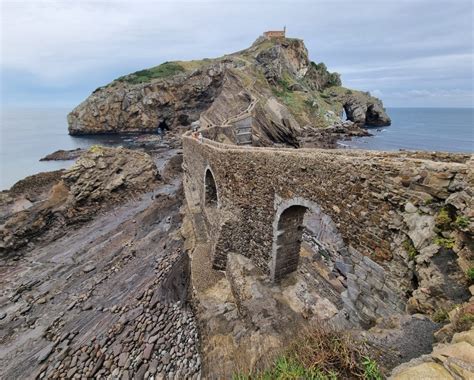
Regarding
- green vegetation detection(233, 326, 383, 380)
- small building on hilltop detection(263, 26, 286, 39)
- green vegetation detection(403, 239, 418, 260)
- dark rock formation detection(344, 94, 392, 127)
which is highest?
small building on hilltop detection(263, 26, 286, 39)

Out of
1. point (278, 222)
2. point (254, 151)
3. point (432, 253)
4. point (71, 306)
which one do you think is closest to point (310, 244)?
point (278, 222)

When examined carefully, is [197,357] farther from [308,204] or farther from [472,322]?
[472,322]

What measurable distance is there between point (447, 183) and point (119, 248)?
16504 millimetres

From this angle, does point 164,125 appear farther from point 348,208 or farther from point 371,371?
point 371,371

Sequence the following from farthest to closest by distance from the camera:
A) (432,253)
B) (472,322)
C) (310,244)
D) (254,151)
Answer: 1. (310,244)
2. (254,151)
3. (432,253)
4. (472,322)

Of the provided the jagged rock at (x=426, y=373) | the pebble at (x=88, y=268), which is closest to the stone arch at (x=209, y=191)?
the pebble at (x=88, y=268)

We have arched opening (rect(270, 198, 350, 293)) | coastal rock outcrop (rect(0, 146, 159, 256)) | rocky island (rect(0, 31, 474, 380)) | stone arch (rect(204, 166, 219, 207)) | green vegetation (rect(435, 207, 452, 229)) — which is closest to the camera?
rocky island (rect(0, 31, 474, 380))

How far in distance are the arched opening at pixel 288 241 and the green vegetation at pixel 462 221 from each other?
15.2 ft

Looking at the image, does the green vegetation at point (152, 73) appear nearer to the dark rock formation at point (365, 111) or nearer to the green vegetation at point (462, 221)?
the dark rock formation at point (365, 111)

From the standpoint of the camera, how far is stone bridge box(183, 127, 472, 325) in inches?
208

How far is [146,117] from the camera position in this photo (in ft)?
227

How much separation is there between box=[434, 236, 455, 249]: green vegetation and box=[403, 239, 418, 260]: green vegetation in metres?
0.52

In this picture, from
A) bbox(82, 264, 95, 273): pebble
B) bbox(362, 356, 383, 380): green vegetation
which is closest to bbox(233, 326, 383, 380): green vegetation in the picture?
bbox(362, 356, 383, 380): green vegetation

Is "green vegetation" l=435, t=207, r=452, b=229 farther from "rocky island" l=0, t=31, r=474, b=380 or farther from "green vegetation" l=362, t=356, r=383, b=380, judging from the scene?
"green vegetation" l=362, t=356, r=383, b=380
